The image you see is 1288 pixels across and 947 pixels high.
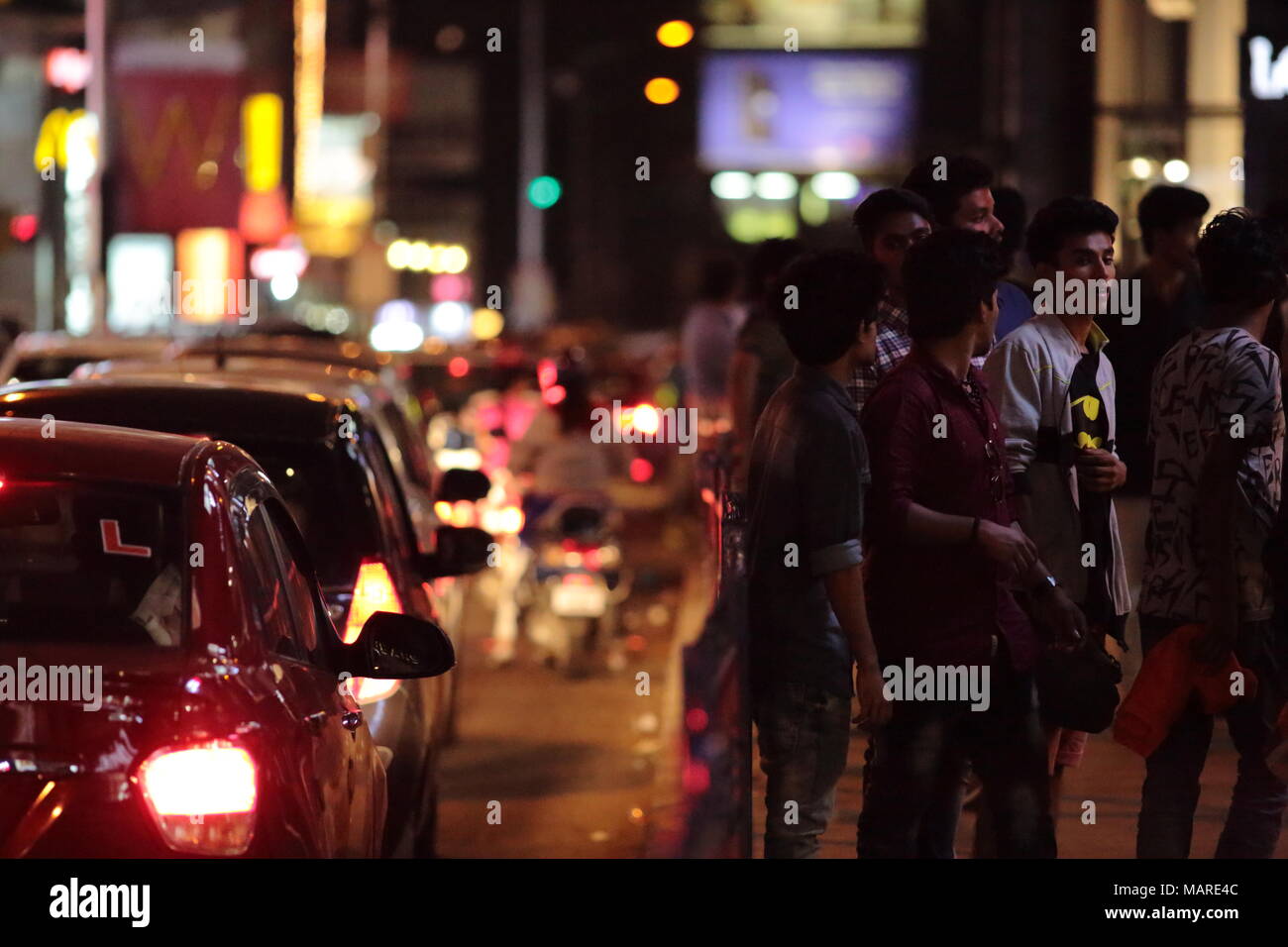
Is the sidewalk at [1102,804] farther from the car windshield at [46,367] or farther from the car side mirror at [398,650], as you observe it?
the car windshield at [46,367]

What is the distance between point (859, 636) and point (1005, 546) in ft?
1.42

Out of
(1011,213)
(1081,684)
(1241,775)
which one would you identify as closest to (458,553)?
(1011,213)

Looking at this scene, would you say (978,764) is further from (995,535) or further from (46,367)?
(46,367)

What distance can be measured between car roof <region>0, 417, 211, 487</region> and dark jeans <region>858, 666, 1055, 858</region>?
2077 mm

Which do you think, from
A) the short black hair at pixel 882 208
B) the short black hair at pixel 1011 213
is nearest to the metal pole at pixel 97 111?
the short black hair at pixel 1011 213

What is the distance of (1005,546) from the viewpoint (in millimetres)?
5758

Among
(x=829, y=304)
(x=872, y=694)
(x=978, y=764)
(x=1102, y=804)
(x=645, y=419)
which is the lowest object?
(x=1102, y=804)

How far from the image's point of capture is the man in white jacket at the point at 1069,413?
6.59 metres

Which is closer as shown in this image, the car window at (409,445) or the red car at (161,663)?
the red car at (161,663)

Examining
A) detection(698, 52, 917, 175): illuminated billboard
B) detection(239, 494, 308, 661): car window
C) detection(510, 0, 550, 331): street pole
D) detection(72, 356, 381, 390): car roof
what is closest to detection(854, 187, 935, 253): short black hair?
detection(72, 356, 381, 390): car roof

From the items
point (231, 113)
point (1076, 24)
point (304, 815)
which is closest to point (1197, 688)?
point (304, 815)

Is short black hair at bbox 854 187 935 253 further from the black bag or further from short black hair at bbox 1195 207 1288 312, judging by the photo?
the black bag

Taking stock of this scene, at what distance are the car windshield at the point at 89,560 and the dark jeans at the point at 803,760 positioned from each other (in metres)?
1.98

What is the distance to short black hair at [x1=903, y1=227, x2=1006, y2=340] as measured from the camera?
19.5ft
